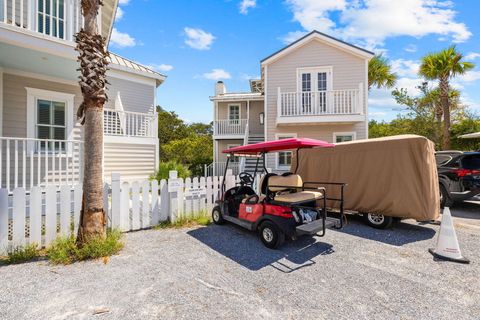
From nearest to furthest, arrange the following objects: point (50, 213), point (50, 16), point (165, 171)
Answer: point (50, 213), point (50, 16), point (165, 171)

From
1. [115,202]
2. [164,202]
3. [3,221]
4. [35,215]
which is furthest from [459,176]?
[3,221]

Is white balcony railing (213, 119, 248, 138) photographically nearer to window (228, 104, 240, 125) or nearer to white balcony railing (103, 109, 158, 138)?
window (228, 104, 240, 125)

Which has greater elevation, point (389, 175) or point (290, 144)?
point (290, 144)

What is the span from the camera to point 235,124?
57.2ft

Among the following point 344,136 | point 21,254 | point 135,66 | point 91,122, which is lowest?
point 21,254

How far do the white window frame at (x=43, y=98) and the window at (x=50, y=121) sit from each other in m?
0.10

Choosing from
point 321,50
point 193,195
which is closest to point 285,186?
point 193,195

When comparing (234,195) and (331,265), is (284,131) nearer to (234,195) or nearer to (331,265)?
(234,195)

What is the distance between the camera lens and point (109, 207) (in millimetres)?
5098

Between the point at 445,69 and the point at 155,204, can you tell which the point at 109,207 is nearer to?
the point at 155,204

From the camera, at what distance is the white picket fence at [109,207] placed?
3812mm

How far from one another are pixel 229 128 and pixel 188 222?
12.2 meters

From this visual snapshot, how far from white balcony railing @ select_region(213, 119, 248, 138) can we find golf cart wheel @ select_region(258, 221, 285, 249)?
13071 mm

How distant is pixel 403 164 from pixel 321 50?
33.1 ft
